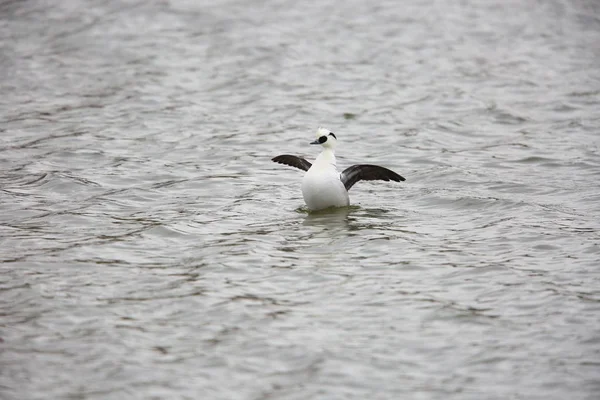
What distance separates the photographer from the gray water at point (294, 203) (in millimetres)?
7961

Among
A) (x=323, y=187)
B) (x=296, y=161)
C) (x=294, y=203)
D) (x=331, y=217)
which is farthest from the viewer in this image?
(x=296, y=161)

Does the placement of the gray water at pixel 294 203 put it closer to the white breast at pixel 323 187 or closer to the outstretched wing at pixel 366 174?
the white breast at pixel 323 187

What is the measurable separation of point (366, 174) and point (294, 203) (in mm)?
1305

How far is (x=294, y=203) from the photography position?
13047 mm

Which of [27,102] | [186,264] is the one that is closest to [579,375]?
[186,264]

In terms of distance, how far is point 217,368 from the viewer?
7.84 m

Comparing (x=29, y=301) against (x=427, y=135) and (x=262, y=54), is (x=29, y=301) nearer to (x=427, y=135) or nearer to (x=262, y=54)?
(x=427, y=135)

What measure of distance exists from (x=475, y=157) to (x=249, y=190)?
13.4ft

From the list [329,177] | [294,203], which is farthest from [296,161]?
[329,177]

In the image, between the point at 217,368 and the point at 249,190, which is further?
the point at 249,190

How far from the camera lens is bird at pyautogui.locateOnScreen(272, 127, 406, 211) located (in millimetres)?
12047

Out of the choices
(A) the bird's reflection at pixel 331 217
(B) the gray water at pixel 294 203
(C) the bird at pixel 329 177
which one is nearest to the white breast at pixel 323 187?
(C) the bird at pixel 329 177

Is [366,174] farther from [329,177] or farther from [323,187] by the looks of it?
[323,187]

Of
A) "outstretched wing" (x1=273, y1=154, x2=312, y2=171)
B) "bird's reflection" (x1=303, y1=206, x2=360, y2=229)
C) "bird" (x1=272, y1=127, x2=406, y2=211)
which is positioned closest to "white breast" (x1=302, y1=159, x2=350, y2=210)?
"bird" (x1=272, y1=127, x2=406, y2=211)
